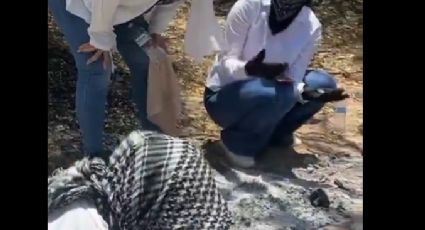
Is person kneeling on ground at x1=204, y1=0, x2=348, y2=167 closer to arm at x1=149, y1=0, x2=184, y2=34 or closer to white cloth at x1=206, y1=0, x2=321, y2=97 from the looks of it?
white cloth at x1=206, y1=0, x2=321, y2=97

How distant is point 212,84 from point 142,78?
0.29 m

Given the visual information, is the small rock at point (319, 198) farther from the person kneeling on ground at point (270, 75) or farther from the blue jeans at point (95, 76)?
the blue jeans at point (95, 76)

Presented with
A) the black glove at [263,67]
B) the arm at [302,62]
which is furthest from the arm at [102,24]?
the arm at [302,62]

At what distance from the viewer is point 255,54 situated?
5.27 metres

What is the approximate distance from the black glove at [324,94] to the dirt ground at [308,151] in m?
0.03

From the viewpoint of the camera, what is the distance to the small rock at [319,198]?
5.25m

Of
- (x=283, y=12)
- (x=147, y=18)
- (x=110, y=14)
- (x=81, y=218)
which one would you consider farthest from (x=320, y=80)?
(x=81, y=218)

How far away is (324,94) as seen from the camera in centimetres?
523

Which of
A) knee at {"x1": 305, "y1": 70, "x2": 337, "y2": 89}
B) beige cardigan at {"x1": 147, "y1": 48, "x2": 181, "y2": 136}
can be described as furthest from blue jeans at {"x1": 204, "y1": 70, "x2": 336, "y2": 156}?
beige cardigan at {"x1": 147, "y1": 48, "x2": 181, "y2": 136}

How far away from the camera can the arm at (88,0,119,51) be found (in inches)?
208
